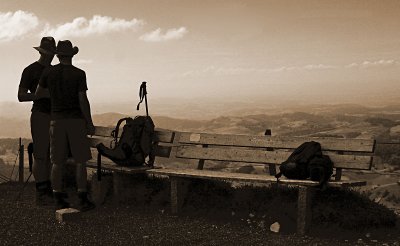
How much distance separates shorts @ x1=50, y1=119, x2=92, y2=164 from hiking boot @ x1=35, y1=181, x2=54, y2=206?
101 cm

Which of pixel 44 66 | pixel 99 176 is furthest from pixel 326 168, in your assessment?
pixel 44 66

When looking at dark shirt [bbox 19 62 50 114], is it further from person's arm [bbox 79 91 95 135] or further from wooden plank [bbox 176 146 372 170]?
wooden plank [bbox 176 146 372 170]

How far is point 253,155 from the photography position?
25.3 ft

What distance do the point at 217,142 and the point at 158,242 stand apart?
2.42 meters

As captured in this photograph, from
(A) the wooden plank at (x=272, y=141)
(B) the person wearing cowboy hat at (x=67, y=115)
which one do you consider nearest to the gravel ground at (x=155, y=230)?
(B) the person wearing cowboy hat at (x=67, y=115)

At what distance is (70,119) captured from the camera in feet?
24.0

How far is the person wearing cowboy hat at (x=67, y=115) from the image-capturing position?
721 centimetres

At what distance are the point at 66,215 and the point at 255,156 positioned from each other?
2.85 meters

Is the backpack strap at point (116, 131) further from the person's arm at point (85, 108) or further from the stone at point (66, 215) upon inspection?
the stone at point (66, 215)

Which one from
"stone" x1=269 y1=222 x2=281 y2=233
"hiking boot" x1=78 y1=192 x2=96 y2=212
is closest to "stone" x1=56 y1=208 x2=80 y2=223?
"hiking boot" x1=78 y1=192 x2=96 y2=212

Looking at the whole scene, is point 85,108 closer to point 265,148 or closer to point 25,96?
point 25,96

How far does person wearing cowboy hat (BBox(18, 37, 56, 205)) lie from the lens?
7883 millimetres

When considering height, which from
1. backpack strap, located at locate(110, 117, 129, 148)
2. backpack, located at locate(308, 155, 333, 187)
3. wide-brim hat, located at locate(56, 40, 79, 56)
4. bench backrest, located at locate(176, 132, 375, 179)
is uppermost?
wide-brim hat, located at locate(56, 40, 79, 56)

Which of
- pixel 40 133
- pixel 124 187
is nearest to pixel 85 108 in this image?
pixel 40 133
